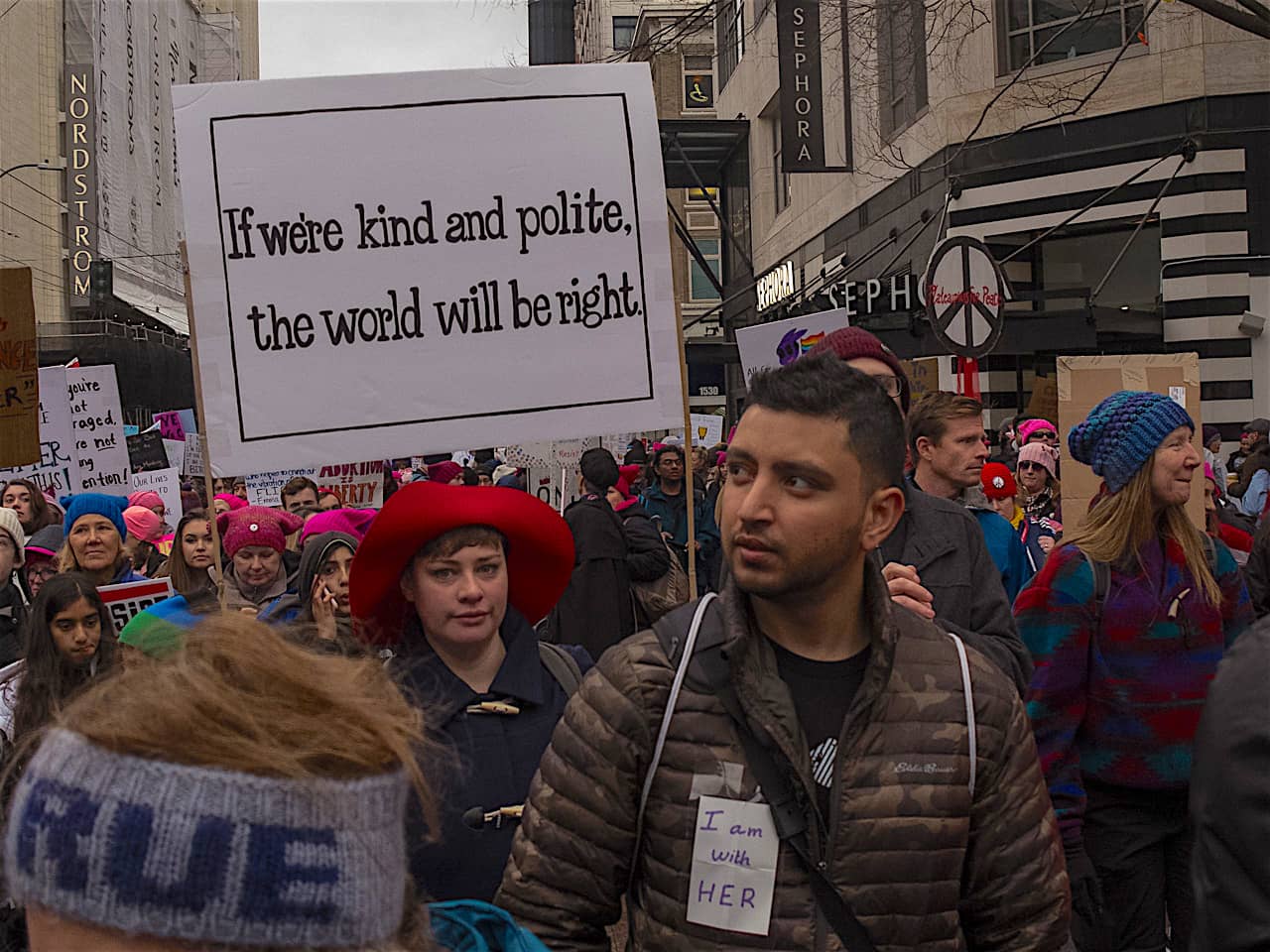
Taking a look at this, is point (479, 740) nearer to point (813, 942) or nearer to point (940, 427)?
point (813, 942)

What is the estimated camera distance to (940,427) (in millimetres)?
4699

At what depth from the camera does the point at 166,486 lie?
40.5ft

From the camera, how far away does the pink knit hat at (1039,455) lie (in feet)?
29.4

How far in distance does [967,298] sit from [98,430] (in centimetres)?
628

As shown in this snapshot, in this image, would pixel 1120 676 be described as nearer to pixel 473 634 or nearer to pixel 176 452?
pixel 473 634

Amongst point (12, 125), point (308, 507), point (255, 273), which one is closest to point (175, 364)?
point (12, 125)

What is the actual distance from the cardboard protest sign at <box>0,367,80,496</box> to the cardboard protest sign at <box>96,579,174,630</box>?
5281mm

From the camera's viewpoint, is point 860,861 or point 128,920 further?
point 860,861

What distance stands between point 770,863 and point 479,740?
117 cm

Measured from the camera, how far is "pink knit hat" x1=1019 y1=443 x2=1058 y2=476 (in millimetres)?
8953

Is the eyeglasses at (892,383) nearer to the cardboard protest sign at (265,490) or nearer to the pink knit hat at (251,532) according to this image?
the pink knit hat at (251,532)

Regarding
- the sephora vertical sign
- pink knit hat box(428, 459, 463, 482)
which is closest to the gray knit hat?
pink knit hat box(428, 459, 463, 482)

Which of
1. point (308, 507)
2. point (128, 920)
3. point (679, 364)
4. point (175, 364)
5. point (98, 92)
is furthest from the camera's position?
point (98, 92)

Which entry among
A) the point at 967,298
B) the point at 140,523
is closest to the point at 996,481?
the point at 967,298
